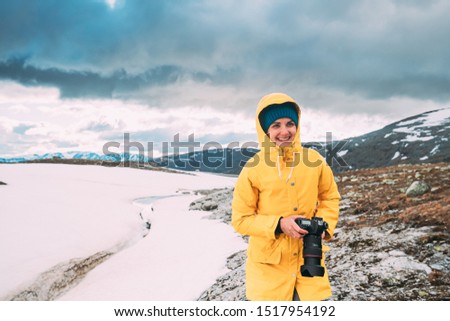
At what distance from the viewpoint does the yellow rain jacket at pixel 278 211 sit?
10.8ft

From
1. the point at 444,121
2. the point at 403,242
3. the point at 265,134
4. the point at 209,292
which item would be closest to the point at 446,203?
the point at 403,242

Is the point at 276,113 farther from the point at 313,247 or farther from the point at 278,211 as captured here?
the point at 313,247

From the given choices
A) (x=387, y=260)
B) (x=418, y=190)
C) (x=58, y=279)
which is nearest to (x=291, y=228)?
(x=387, y=260)

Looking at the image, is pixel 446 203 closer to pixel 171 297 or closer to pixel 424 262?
pixel 424 262

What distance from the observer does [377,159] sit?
528 ft

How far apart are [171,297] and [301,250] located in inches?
213

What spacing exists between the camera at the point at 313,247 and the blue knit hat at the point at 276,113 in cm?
111

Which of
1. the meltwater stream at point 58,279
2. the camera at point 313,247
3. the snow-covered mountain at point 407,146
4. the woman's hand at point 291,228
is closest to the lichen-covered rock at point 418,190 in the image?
the meltwater stream at point 58,279

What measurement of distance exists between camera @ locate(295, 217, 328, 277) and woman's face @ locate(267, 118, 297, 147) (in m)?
0.86

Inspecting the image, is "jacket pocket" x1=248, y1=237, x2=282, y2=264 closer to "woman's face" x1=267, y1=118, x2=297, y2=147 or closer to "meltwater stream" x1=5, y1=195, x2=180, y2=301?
"woman's face" x1=267, y1=118, x2=297, y2=147

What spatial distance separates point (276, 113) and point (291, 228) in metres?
1.21

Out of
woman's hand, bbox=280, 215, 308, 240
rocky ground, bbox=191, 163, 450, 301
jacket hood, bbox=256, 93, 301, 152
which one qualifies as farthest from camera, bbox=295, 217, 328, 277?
rocky ground, bbox=191, 163, 450, 301

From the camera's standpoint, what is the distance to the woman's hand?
3.00 metres

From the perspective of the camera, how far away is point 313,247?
308cm
